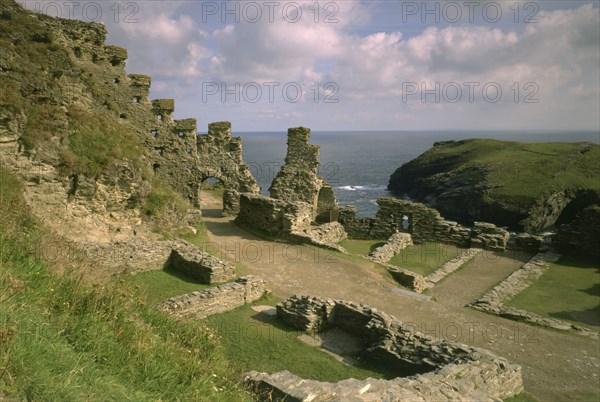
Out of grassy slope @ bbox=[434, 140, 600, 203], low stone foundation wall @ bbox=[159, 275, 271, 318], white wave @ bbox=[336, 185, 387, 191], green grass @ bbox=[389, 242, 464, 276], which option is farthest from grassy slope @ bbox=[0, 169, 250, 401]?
white wave @ bbox=[336, 185, 387, 191]

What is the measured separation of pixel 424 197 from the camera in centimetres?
7250

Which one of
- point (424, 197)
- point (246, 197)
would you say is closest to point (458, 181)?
point (424, 197)

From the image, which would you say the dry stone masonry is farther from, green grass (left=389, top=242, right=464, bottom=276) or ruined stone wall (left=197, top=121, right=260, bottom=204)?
green grass (left=389, top=242, right=464, bottom=276)

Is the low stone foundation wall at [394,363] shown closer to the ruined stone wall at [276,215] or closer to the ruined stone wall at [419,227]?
the ruined stone wall at [276,215]

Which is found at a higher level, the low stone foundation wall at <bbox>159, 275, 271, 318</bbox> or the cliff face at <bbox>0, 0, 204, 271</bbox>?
the cliff face at <bbox>0, 0, 204, 271</bbox>

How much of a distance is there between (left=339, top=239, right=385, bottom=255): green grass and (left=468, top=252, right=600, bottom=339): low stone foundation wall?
7501 mm

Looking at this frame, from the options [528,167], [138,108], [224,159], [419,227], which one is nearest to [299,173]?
[224,159]

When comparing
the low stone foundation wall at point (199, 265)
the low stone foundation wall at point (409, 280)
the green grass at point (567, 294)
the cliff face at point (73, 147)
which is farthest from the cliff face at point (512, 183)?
the cliff face at point (73, 147)

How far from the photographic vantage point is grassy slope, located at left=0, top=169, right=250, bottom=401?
446 centimetres

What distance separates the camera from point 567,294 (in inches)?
746

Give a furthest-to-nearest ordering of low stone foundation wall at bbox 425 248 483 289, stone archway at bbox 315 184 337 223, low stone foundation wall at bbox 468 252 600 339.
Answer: stone archway at bbox 315 184 337 223 < low stone foundation wall at bbox 425 248 483 289 < low stone foundation wall at bbox 468 252 600 339

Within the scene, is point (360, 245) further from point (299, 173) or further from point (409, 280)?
point (409, 280)

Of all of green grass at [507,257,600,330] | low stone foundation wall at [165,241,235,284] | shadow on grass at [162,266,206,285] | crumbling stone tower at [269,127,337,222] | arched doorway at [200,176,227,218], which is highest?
crumbling stone tower at [269,127,337,222]

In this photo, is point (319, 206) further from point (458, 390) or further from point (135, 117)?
point (458, 390)
